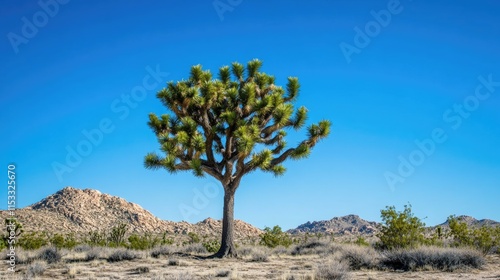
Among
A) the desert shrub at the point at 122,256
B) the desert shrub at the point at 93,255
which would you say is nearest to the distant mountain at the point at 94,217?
the desert shrub at the point at 93,255

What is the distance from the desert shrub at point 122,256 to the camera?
668 inches

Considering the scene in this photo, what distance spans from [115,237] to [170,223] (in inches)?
1686

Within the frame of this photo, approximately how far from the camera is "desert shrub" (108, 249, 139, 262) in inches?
668

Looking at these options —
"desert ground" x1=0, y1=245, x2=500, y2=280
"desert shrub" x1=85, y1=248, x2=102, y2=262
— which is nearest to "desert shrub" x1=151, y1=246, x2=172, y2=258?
"desert ground" x1=0, y1=245, x2=500, y2=280

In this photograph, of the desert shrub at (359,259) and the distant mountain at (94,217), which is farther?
the distant mountain at (94,217)

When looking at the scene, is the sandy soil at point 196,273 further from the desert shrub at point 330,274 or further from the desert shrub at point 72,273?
the desert shrub at point 330,274

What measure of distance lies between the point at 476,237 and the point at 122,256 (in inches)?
509

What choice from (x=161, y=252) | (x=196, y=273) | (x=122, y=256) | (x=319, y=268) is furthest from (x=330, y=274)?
(x=161, y=252)

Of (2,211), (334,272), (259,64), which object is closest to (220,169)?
(259,64)

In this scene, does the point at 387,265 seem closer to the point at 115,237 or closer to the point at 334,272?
the point at 334,272

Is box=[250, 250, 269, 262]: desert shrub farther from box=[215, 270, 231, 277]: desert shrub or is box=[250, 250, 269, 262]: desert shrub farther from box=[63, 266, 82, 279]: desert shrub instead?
box=[63, 266, 82, 279]: desert shrub

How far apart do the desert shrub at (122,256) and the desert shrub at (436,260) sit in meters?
8.99

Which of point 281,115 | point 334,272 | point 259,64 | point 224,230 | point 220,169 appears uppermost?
point 259,64

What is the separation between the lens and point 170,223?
6944cm
